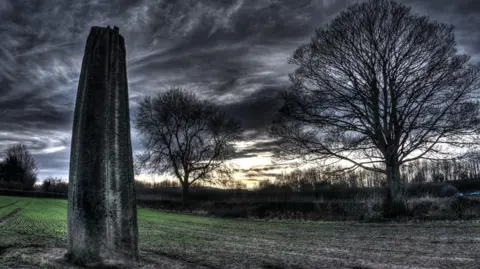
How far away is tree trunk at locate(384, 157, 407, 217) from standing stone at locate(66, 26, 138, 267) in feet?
45.5

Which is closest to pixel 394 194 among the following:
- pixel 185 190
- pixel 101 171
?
pixel 101 171

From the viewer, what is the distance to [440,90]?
52.2ft

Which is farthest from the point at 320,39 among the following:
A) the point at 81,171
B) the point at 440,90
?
the point at 81,171

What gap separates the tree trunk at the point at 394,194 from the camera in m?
15.8

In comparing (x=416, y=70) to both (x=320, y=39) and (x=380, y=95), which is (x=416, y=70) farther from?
(x=320, y=39)

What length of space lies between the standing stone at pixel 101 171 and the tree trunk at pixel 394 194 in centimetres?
1387

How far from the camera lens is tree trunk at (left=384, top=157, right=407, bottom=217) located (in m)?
15.8

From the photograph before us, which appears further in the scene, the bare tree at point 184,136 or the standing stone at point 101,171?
the bare tree at point 184,136

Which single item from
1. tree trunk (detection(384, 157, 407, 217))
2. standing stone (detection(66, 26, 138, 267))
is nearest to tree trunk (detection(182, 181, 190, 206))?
tree trunk (detection(384, 157, 407, 217))

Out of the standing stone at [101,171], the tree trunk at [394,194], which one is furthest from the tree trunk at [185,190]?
the standing stone at [101,171]

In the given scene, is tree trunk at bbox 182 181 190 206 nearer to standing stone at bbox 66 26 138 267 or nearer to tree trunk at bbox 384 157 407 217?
tree trunk at bbox 384 157 407 217

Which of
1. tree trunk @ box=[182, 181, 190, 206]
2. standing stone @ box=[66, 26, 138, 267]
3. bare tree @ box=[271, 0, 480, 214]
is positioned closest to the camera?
standing stone @ box=[66, 26, 138, 267]

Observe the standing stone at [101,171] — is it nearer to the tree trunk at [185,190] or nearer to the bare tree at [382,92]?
the bare tree at [382,92]

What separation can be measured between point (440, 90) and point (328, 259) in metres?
13.3
